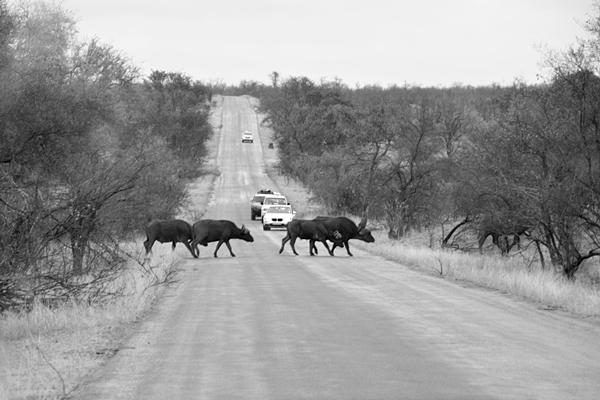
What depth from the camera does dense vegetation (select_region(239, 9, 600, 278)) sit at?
26.3m

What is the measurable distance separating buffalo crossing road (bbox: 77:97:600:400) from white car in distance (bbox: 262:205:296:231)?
1140 inches

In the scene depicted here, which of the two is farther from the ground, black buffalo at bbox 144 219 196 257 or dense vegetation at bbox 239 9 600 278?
dense vegetation at bbox 239 9 600 278

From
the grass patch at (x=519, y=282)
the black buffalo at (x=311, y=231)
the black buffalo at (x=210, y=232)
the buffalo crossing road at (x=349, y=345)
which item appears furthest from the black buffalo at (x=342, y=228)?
the buffalo crossing road at (x=349, y=345)

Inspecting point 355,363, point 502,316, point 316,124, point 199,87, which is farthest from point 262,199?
point 355,363

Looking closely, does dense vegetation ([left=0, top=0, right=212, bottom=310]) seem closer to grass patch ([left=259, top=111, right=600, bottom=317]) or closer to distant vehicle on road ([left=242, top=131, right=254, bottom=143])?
grass patch ([left=259, top=111, right=600, bottom=317])

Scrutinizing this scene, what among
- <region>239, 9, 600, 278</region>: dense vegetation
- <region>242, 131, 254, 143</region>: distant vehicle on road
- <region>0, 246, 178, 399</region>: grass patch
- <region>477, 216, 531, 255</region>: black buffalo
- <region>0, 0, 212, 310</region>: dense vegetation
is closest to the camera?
<region>0, 246, 178, 399</region>: grass patch

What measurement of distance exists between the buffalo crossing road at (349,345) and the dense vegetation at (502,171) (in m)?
7.24

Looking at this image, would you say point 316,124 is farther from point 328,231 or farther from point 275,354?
point 275,354

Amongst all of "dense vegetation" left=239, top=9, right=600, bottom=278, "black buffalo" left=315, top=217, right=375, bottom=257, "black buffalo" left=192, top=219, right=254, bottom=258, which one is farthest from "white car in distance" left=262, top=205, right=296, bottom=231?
"black buffalo" left=192, top=219, right=254, bottom=258

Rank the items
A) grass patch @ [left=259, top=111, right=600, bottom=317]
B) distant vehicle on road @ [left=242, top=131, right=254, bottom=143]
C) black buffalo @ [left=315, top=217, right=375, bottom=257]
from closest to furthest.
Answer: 1. grass patch @ [left=259, top=111, right=600, bottom=317]
2. black buffalo @ [left=315, top=217, right=375, bottom=257]
3. distant vehicle on road @ [left=242, top=131, right=254, bottom=143]

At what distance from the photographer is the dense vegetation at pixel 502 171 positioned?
26328 millimetres

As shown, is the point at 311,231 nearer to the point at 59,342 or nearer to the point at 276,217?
the point at 59,342

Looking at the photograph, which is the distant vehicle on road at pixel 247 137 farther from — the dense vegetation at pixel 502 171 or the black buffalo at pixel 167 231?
the black buffalo at pixel 167 231

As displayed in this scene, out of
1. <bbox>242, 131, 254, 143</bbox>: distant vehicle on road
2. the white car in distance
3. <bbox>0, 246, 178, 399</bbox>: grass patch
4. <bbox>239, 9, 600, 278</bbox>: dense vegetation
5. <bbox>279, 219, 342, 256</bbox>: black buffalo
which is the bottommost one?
the white car in distance
